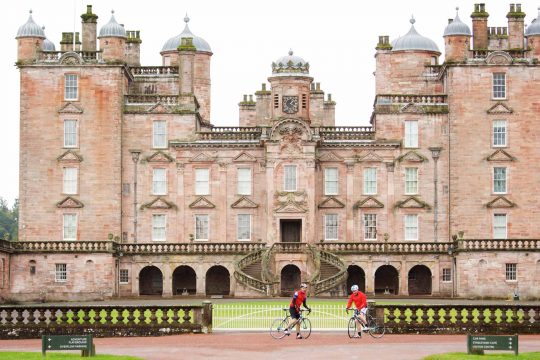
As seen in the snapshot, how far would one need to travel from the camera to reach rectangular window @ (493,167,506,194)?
89625 millimetres

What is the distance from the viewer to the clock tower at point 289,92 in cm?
9038

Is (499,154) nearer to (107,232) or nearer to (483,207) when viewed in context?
(483,207)

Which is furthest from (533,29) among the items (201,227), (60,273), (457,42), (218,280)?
(60,273)

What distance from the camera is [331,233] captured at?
3585 inches

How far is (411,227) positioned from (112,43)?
21.0m

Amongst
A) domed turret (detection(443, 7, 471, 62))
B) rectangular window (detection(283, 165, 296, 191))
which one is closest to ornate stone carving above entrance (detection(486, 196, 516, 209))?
domed turret (detection(443, 7, 471, 62))

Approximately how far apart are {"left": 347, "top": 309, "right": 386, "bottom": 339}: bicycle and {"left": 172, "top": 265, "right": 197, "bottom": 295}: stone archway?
3699 cm

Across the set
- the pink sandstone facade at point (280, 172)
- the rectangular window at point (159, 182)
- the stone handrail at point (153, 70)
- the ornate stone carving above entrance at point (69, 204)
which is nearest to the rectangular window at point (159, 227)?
the pink sandstone facade at point (280, 172)

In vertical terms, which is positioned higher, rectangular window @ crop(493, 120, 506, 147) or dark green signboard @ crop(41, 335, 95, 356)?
rectangular window @ crop(493, 120, 506, 147)

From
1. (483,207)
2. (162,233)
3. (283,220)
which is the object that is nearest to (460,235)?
(483,207)

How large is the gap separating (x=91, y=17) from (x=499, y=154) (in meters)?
25.9

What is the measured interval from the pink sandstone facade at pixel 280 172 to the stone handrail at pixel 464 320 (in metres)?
32.3

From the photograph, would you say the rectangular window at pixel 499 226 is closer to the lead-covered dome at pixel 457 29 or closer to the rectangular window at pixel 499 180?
the rectangular window at pixel 499 180

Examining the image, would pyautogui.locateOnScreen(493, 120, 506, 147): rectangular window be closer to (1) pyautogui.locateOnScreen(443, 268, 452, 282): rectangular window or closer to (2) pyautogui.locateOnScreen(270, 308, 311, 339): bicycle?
(1) pyautogui.locateOnScreen(443, 268, 452, 282): rectangular window
